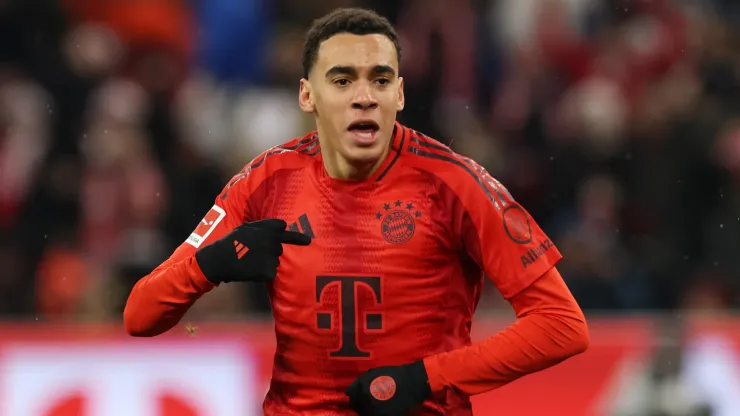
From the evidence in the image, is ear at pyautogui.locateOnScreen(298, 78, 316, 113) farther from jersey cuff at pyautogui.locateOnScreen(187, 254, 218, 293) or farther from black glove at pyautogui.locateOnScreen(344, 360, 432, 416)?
black glove at pyautogui.locateOnScreen(344, 360, 432, 416)

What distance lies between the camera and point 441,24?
788 centimetres

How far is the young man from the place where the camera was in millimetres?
3676

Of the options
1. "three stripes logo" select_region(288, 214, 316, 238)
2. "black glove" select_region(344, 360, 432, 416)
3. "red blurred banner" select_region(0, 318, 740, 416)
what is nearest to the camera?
"black glove" select_region(344, 360, 432, 416)

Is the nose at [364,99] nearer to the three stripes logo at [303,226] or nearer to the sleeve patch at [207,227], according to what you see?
the three stripes logo at [303,226]

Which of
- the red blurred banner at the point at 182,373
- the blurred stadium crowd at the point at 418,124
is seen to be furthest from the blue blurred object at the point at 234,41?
the red blurred banner at the point at 182,373

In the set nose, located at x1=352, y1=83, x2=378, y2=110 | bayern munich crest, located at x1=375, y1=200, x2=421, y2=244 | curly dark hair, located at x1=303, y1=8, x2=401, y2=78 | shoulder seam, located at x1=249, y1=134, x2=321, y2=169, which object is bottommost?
bayern munich crest, located at x1=375, y1=200, x2=421, y2=244

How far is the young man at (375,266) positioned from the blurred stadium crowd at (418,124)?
9.91 feet

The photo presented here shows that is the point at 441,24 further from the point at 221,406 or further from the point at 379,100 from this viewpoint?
the point at 379,100

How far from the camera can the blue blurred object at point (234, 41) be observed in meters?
8.23

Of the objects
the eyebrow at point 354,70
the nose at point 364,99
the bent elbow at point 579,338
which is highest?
the eyebrow at point 354,70

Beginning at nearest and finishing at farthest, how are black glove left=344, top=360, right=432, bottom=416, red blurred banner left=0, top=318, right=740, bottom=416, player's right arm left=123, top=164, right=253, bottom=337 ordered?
1. black glove left=344, top=360, right=432, bottom=416
2. player's right arm left=123, top=164, right=253, bottom=337
3. red blurred banner left=0, top=318, right=740, bottom=416

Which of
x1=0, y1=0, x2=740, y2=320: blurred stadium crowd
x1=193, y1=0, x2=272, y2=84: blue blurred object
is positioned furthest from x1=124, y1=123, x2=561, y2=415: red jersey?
x1=193, y1=0, x2=272, y2=84: blue blurred object

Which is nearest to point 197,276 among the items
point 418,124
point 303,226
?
point 303,226

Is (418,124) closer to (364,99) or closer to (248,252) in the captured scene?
(364,99)
